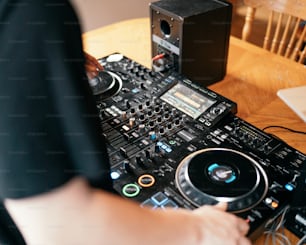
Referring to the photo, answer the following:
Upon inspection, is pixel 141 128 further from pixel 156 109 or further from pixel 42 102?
pixel 42 102

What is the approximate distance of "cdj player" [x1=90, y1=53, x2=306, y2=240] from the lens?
0.74 metres

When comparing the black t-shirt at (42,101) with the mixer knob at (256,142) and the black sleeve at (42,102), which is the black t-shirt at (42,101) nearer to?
the black sleeve at (42,102)

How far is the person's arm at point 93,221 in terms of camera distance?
0.49 metres

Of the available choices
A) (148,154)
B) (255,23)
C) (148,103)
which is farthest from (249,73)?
(255,23)

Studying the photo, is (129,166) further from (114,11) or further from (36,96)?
(114,11)

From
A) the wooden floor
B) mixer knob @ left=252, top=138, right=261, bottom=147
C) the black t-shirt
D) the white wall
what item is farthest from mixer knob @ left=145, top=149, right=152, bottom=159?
the wooden floor

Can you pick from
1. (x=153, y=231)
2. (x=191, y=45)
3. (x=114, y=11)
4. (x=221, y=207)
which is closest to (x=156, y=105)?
(x=191, y=45)

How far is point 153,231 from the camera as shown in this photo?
548 mm

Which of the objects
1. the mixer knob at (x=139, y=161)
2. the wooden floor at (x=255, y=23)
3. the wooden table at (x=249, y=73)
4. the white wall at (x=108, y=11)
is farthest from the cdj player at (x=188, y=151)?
the wooden floor at (x=255, y=23)

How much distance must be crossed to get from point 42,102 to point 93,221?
162 millimetres

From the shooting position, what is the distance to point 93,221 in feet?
1.66

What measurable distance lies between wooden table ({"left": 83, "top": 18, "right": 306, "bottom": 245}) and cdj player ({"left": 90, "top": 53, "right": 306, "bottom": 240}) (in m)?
0.12

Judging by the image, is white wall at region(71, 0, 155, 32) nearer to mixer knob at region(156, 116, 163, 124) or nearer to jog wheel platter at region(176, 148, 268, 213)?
mixer knob at region(156, 116, 163, 124)

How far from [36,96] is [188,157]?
43 cm
